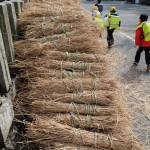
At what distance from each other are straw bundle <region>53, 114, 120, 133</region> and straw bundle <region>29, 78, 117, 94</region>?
1.09 feet

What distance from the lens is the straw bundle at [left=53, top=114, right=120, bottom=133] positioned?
2158 millimetres

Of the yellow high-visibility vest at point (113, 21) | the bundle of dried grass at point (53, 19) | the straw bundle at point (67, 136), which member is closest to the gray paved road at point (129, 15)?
the yellow high-visibility vest at point (113, 21)

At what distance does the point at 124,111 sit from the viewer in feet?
7.95

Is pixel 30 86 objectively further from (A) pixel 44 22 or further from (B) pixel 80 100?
(A) pixel 44 22

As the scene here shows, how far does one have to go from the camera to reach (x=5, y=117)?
200 cm

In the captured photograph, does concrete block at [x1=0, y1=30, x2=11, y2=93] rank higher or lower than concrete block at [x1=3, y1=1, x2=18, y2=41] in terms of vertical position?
lower

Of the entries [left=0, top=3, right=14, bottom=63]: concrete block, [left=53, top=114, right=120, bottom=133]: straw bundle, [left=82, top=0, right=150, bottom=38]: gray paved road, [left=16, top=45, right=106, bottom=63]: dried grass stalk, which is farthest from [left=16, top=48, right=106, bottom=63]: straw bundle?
[left=82, top=0, right=150, bottom=38]: gray paved road

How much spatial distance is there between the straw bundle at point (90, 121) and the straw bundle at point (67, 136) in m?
0.09

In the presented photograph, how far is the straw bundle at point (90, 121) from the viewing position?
216cm

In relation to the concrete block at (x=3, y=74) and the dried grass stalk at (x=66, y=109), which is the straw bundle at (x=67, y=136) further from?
the concrete block at (x=3, y=74)

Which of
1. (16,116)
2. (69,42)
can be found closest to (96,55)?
(69,42)

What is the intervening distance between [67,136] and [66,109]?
32 centimetres

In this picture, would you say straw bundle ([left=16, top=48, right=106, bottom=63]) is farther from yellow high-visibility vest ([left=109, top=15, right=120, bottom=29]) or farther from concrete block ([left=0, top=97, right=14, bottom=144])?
yellow high-visibility vest ([left=109, top=15, right=120, bottom=29])

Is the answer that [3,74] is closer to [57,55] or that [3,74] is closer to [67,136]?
[57,55]
